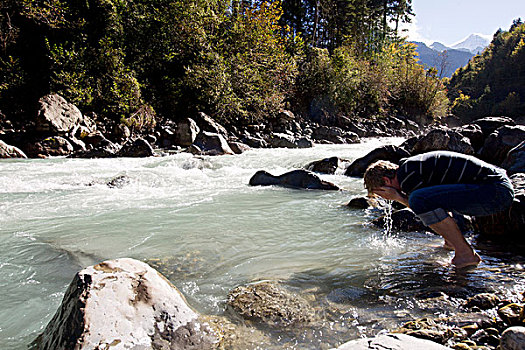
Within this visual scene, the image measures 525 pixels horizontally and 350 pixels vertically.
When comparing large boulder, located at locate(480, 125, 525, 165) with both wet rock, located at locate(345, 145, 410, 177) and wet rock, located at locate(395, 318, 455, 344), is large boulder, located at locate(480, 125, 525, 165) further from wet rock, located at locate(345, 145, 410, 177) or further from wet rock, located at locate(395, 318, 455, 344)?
wet rock, located at locate(395, 318, 455, 344)

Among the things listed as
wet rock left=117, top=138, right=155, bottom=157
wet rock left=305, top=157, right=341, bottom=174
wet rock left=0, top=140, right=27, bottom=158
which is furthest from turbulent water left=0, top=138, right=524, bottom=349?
wet rock left=117, top=138, right=155, bottom=157

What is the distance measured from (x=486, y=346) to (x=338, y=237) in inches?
85.6

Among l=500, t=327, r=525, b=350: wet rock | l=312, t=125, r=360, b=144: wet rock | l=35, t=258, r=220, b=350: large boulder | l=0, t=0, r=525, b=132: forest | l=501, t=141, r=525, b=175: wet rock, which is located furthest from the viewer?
l=312, t=125, r=360, b=144: wet rock

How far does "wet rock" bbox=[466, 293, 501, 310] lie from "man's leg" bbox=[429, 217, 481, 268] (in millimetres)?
607

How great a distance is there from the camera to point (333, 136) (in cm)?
1800

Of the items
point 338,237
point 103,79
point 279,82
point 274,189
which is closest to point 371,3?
point 279,82

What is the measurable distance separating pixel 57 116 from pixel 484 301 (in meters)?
12.4

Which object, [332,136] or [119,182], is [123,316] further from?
[332,136]

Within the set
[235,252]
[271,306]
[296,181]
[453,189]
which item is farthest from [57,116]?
[453,189]

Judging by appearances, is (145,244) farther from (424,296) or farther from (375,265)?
(424,296)

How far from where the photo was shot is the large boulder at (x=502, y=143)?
6.66 m

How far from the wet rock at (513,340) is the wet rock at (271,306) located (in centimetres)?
101

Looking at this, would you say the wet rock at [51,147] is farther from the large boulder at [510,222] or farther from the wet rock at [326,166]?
the large boulder at [510,222]

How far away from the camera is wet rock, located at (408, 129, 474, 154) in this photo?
25.2 ft
